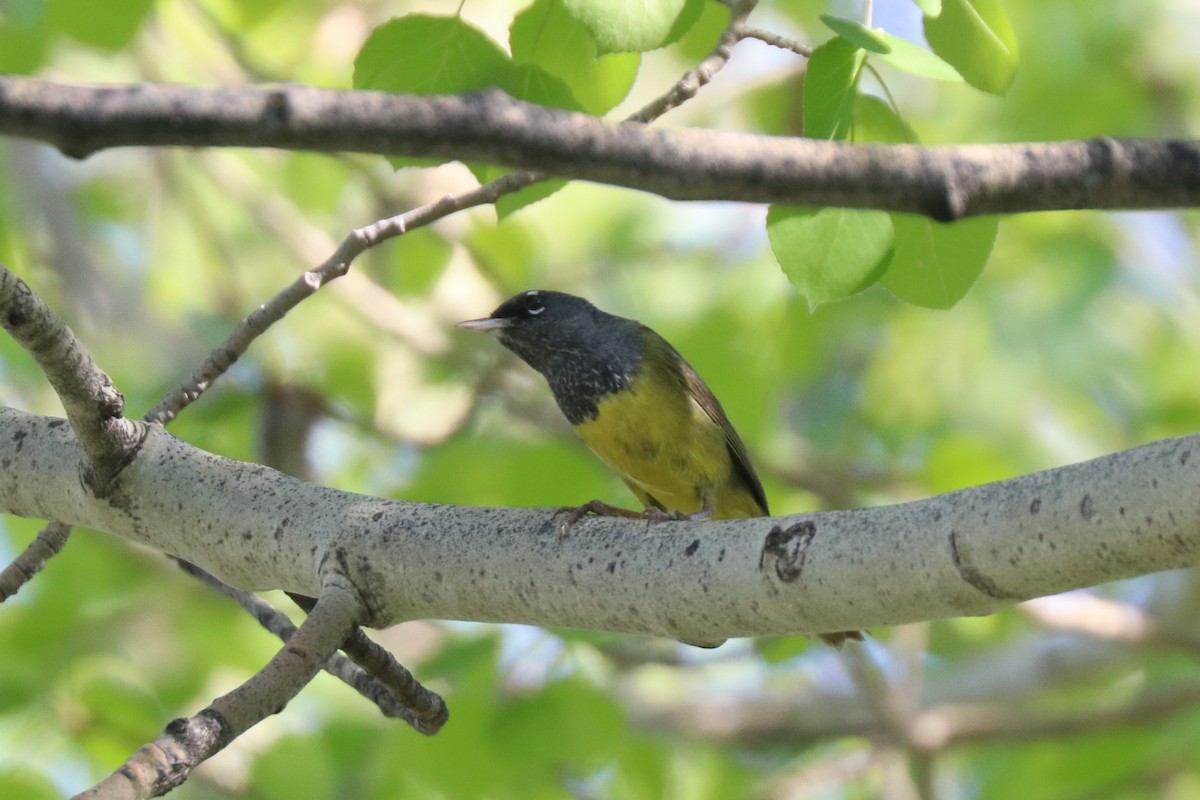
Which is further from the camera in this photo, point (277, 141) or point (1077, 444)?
point (1077, 444)

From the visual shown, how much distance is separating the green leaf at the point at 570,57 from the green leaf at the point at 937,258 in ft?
2.22

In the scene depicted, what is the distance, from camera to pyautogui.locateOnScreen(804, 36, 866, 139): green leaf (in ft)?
7.78

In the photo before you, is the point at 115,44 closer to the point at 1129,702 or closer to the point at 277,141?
the point at 277,141

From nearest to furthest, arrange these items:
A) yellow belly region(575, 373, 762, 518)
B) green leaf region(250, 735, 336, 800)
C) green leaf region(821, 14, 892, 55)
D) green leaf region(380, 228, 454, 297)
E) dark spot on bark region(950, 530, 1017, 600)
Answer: dark spot on bark region(950, 530, 1017, 600), green leaf region(821, 14, 892, 55), yellow belly region(575, 373, 762, 518), green leaf region(250, 735, 336, 800), green leaf region(380, 228, 454, 297)

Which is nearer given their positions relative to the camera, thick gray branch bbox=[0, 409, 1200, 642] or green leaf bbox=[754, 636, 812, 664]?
thick gray branch bbox=[0, 409, 1200, 642]

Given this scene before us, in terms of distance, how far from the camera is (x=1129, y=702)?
6512 mm

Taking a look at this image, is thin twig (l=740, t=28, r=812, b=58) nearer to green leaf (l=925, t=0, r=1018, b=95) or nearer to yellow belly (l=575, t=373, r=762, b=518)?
green leaf (l=925, t=0, r=1018, b=95)

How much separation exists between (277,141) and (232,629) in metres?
5.76

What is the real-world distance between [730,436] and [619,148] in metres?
3.39

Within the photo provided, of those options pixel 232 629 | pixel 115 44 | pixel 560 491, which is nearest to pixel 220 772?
pixel 232 629

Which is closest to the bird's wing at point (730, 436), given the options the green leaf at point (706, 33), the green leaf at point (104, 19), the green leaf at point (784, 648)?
the green leaf at point (784, 648)

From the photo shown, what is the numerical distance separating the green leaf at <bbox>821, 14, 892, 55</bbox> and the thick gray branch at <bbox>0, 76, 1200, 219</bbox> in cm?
55

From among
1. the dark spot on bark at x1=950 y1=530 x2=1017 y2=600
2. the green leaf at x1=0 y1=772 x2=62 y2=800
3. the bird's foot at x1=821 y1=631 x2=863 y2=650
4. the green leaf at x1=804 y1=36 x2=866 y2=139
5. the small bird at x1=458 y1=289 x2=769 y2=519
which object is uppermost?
the small bird at x1=458 y1=289 x2=769 y2=519

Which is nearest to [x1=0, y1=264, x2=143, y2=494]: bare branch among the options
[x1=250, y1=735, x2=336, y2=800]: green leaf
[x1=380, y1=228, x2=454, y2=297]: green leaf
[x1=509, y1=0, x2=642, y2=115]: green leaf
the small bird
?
[x1=509, y1=0, x2=642, y2=115]: green leaf
